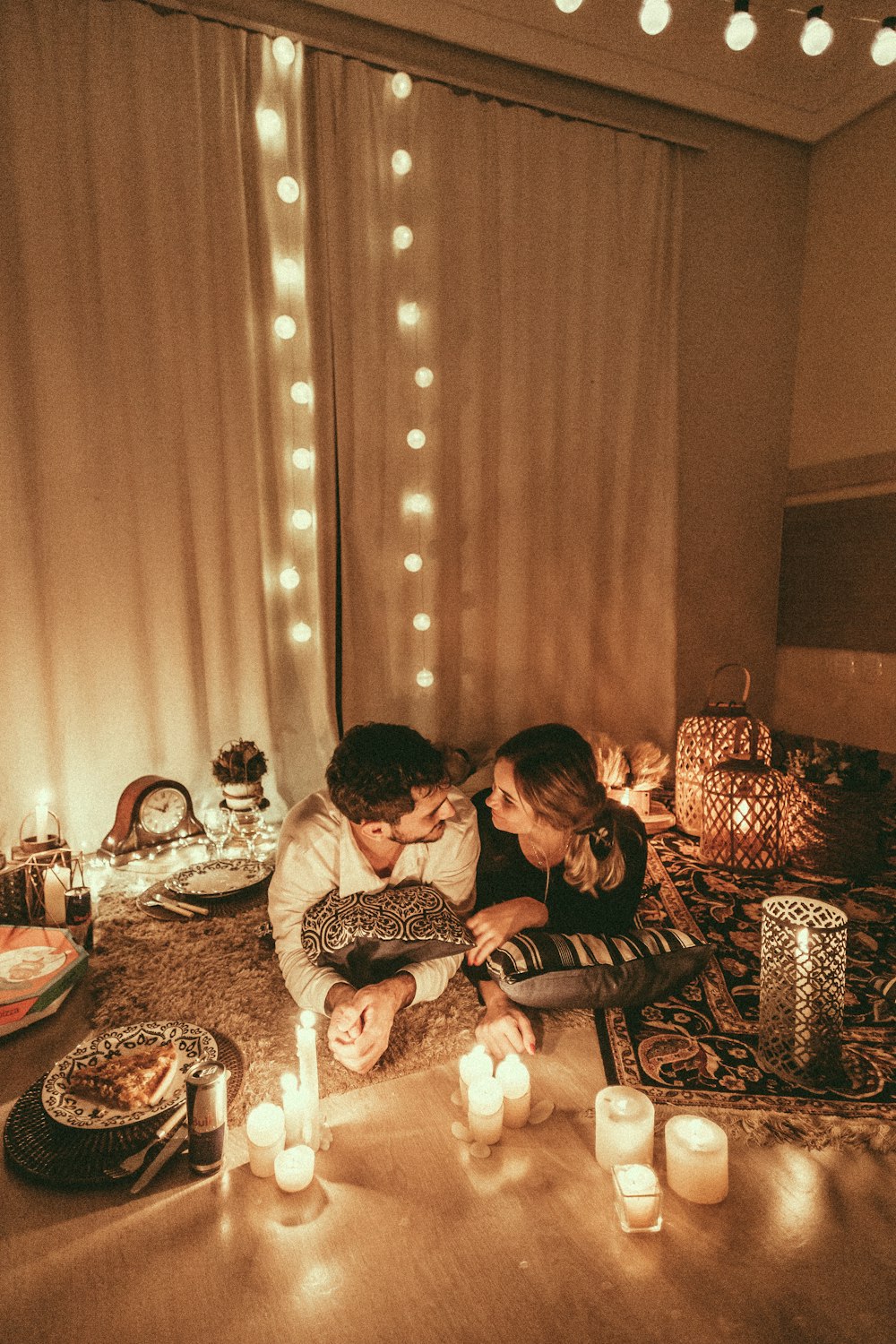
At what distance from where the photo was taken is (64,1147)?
1116 mm

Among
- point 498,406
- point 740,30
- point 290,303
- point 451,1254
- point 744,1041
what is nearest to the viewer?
point 451,1254

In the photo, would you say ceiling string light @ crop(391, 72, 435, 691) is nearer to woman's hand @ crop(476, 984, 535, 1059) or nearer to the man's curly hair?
the man's curly hair

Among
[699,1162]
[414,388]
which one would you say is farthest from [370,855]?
[414,388]

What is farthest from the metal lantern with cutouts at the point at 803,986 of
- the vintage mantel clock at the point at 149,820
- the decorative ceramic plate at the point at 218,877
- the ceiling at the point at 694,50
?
Answer: the ceiling at the point at 694,50

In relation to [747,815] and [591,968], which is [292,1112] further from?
[747,815]

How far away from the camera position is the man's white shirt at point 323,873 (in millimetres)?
1454

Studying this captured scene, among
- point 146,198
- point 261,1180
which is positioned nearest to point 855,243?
point 146,198

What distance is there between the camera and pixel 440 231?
2801 mm

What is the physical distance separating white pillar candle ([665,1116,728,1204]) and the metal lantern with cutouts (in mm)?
355

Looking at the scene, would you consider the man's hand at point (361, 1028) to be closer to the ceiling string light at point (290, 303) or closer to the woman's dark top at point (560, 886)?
the woman's dark top at point (560, 886)

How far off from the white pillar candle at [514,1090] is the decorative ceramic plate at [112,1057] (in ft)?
1.62

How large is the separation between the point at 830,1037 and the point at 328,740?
1.91m

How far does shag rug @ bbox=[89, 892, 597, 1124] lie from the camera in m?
1.37

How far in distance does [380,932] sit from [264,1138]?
448 mm
